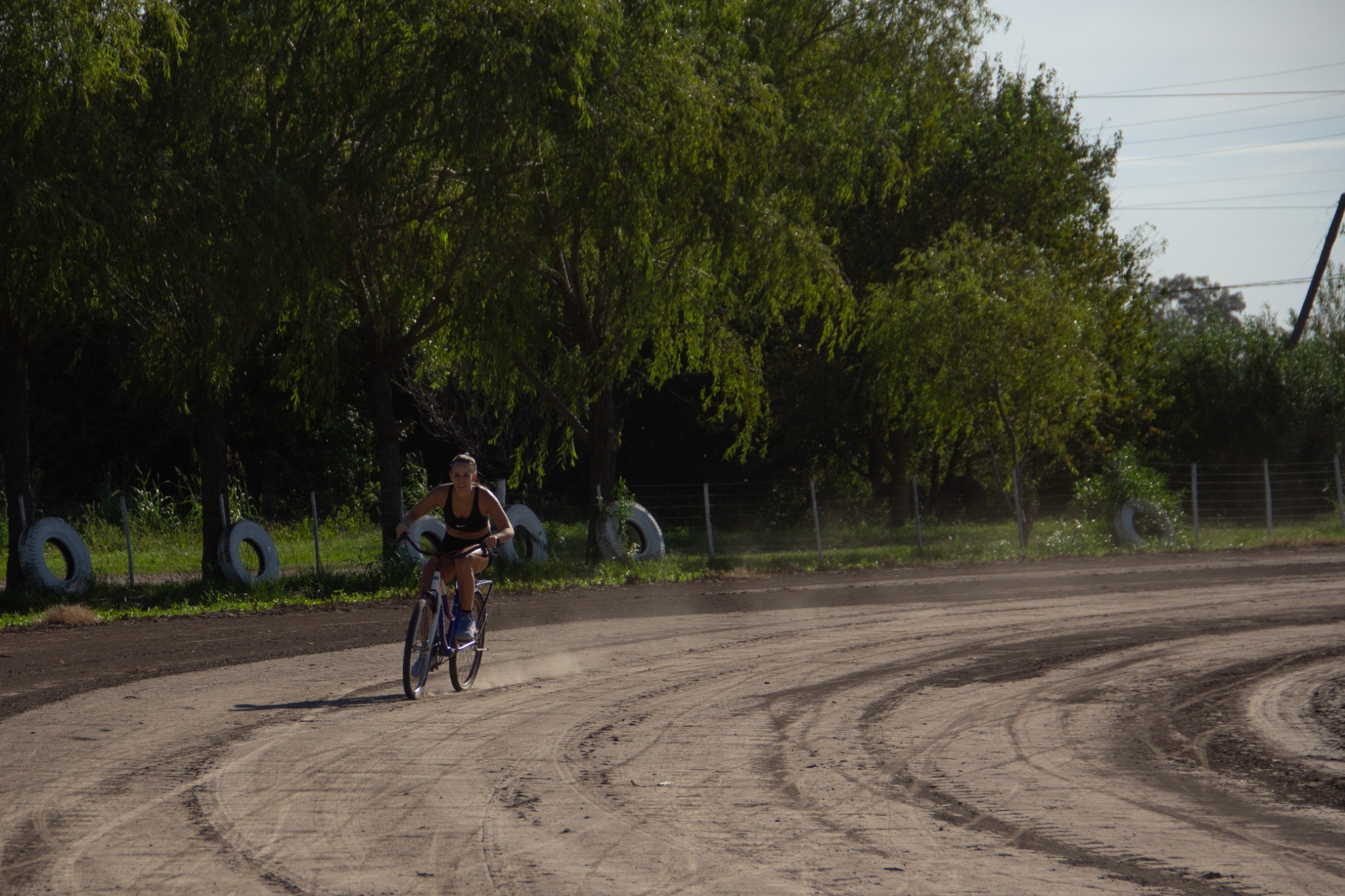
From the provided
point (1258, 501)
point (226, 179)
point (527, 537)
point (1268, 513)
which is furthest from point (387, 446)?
point (1258, 501)

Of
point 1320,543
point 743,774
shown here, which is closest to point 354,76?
point 743,774

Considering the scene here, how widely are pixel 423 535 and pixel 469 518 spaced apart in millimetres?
12573

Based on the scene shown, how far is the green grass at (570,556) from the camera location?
19047mm

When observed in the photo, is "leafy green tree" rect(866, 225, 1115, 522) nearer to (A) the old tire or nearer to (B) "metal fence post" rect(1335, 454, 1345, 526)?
(B) "metal fence post" rect(1335, 454, 1345, 526)

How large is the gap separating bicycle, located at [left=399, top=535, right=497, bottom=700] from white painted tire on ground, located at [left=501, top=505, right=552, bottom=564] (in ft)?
39.5

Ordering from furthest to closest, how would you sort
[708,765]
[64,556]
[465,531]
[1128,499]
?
[1128,499]
[64,556]
[465,531]
[708,765]

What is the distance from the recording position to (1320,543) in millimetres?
26250

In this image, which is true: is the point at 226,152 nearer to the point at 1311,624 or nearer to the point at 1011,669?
the point at 1011,669

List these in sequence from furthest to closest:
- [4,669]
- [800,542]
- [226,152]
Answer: [800,542] < [226,152] < [4,669]

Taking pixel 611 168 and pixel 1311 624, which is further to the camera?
pixel 611 168

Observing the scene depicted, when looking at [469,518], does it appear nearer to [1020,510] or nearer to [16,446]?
[16,446]

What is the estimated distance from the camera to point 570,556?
24.2 m

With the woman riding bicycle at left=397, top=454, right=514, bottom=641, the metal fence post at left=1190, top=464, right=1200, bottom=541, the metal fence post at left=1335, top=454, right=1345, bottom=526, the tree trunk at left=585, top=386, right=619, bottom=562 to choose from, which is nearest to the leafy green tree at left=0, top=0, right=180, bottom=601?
the woman riding bicycle at left=397, top=454, right=514, bottom=641

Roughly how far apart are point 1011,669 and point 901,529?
17.9 meters
